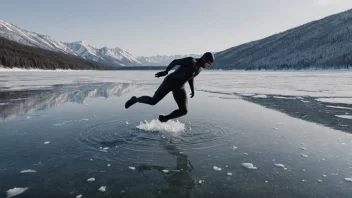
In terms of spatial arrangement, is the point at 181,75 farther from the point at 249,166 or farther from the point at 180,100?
the point at 249,166

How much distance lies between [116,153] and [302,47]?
175181 millimetres

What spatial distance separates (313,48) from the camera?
14900cm

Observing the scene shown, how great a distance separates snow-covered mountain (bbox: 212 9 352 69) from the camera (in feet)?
397

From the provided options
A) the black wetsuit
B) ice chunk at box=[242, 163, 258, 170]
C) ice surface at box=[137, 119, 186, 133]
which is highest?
the black wetsuit

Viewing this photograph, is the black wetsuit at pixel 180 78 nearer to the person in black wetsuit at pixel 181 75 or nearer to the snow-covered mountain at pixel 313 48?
the person in black wetsuit at pixel 181 75

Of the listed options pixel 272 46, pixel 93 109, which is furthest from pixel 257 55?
pixel 93 109

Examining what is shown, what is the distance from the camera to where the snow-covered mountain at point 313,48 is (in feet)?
397

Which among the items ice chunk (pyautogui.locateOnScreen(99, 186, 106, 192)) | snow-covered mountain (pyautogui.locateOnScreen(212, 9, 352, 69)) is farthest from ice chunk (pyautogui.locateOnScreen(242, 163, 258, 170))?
snow-covered mountain (pyautogui.locateOnScreen(212, 9, 352, 69))

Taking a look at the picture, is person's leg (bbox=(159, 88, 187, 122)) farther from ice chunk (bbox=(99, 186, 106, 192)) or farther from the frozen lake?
ice chunk (bbox=(99, 186, 106, 192))

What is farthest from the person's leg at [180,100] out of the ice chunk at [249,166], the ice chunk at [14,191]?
the ice chunk at [14,191]

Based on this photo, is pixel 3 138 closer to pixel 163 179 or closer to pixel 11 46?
pixel 163 179

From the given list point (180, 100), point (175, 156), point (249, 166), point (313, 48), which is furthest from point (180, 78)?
point (313, 48)

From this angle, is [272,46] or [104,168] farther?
[272,46]

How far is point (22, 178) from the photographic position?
4289mm
